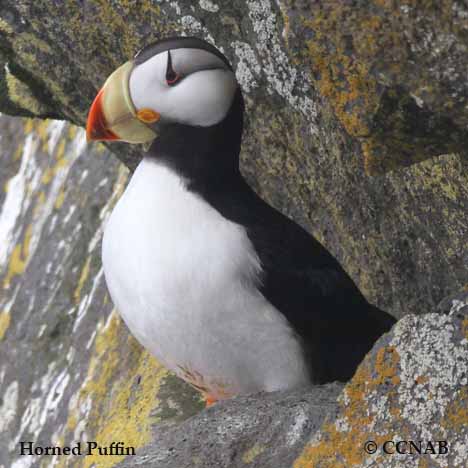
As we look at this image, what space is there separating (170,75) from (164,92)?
7 cm

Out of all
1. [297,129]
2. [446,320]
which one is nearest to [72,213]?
[297,129]

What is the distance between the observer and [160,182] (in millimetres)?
4266

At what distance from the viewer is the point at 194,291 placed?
4.05 m

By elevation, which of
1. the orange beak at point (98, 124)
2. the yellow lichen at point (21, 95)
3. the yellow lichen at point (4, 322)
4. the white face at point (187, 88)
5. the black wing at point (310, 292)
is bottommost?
the yellow lichen at point (4, 322)

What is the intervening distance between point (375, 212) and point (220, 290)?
2.29 ft

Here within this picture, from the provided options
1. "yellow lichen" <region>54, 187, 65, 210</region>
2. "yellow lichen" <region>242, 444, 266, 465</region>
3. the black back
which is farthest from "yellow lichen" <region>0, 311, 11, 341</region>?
"yellow lichen" <region>242, 444, 266, 465</region>

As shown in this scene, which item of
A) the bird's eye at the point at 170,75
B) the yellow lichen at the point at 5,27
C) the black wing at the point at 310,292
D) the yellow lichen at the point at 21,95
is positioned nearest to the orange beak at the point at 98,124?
the bird's eye at the point at 170,75

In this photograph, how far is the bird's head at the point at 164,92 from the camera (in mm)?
4109

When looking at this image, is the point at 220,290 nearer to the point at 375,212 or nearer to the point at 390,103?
the point at 375,212

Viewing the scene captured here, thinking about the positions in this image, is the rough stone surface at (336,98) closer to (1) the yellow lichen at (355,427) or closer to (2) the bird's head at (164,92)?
(2) the bird's head at (164,92)

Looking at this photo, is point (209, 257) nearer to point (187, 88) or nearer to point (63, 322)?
point (187, 88)

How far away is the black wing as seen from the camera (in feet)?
13.8

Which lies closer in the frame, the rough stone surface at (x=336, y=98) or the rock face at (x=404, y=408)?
the rough stone surface at (x=336, y=98)

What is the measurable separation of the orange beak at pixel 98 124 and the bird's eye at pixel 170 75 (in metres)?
0.24
